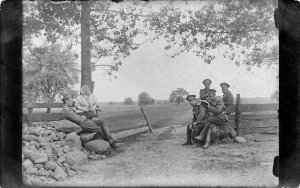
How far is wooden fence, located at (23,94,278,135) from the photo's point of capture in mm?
5410

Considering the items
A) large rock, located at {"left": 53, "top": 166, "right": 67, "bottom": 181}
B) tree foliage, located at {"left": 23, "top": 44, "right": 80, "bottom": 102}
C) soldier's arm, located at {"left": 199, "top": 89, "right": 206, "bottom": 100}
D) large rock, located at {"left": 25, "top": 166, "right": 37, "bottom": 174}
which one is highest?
tree foliage, located at {"left": 23, "top": 44, "right": 80, "bottom": 102}

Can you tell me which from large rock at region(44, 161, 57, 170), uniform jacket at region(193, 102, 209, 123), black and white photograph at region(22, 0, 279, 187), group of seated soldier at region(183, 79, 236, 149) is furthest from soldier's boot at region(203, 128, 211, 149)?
large rock at region(44, 161, 57, 170)

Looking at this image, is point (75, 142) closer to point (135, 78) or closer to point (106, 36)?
point (135, 78)

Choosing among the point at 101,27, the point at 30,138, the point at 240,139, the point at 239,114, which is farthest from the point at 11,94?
the point at 239,114

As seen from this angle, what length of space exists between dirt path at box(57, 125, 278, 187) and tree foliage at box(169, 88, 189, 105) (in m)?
0.89

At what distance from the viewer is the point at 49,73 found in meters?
5.57

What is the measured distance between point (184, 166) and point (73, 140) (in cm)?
224

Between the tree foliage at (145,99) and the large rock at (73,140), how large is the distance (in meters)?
1.46

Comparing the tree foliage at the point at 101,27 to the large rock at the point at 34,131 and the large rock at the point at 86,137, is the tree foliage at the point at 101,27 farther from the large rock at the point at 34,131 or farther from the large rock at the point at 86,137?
the large rock at the point at 34,131

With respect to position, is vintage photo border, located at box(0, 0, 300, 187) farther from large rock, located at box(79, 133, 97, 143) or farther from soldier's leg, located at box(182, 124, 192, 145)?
soldier's leg, located at box(182, 124, 192, 145)

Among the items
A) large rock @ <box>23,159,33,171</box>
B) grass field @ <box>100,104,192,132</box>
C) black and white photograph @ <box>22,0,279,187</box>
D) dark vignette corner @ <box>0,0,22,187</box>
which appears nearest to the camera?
dark vignette corner @ <box>0,0,22,187</box>

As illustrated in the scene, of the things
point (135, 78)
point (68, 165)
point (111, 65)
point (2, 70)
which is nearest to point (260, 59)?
point (135, 78)

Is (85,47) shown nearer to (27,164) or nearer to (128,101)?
(128,101)

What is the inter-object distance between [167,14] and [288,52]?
214 cm
